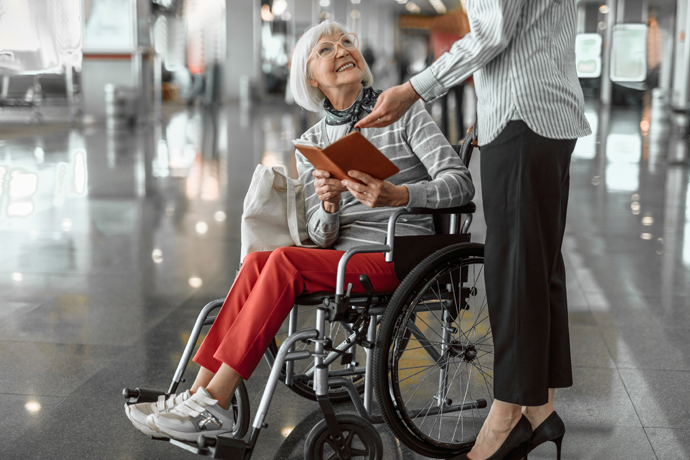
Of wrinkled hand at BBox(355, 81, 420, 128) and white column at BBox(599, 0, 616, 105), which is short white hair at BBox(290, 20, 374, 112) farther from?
white column at BBox(599, 0, 616, 105)

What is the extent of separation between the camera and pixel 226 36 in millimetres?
23531

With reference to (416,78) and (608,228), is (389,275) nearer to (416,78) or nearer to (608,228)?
(416,78)

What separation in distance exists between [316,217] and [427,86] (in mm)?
565

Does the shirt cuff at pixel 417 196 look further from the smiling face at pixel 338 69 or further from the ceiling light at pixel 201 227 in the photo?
the ceiling light at pixel 201 227

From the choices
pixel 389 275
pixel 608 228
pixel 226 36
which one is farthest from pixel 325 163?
pixel 226 36

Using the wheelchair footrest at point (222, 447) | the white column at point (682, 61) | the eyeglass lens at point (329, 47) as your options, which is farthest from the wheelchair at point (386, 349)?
the white column at point (682, 61)

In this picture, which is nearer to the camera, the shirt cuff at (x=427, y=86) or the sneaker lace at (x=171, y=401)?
the shirt cuff at (x=427, y=86)

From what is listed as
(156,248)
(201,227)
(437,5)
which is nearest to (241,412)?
(156,248)

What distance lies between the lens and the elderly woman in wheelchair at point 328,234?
5.55 feet

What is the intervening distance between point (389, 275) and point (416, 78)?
21.8 inches

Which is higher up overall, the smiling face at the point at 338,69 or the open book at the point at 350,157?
the smiling face at the point at 338,69

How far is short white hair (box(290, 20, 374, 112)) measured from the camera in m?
2.02

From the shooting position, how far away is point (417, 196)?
177cm

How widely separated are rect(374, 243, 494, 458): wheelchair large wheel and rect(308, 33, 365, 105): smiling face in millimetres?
577
